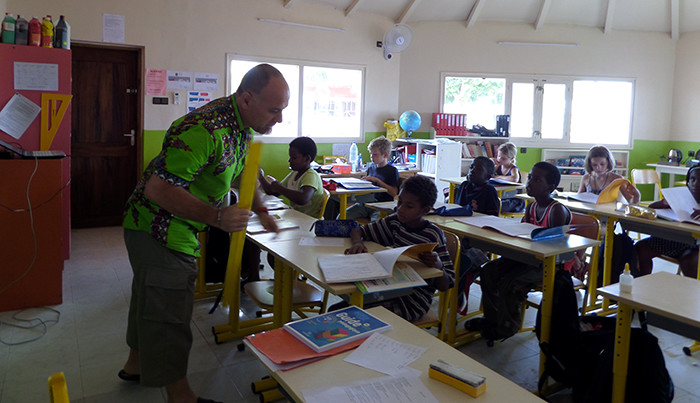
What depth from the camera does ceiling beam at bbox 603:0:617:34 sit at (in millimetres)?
7938

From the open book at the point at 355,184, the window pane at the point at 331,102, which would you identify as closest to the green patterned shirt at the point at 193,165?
the open book at the point at 355,184

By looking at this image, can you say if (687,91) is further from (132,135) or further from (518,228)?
(132,135)

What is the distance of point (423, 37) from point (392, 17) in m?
0.60

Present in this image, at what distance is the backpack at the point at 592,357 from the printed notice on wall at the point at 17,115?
13.3ft

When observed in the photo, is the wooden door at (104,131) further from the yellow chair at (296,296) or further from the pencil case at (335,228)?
the pencil case at (335,228)

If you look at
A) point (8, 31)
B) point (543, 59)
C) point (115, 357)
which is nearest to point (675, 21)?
point (543, 59)

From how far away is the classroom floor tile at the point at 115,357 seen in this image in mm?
2494

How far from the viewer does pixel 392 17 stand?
25.5 ft

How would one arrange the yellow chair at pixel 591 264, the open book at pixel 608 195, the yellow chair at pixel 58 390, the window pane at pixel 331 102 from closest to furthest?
the yellow chair at pixel 58 390
the yellow chair at pixel 591 264
the open book at pixel 608 195
the window pane at pixel 331 102

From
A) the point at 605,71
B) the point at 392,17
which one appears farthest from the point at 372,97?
the point at 605,71

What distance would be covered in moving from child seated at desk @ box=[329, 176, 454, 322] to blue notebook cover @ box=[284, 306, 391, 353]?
0.80 m

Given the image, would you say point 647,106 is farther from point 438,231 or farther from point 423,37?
point 438,231

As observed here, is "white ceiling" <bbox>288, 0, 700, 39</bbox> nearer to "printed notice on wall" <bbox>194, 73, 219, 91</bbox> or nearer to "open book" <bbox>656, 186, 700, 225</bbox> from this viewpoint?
"printed notice on wall" <bbox>194, 73, 219, 91</bbox>

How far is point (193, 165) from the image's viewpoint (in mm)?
1750
